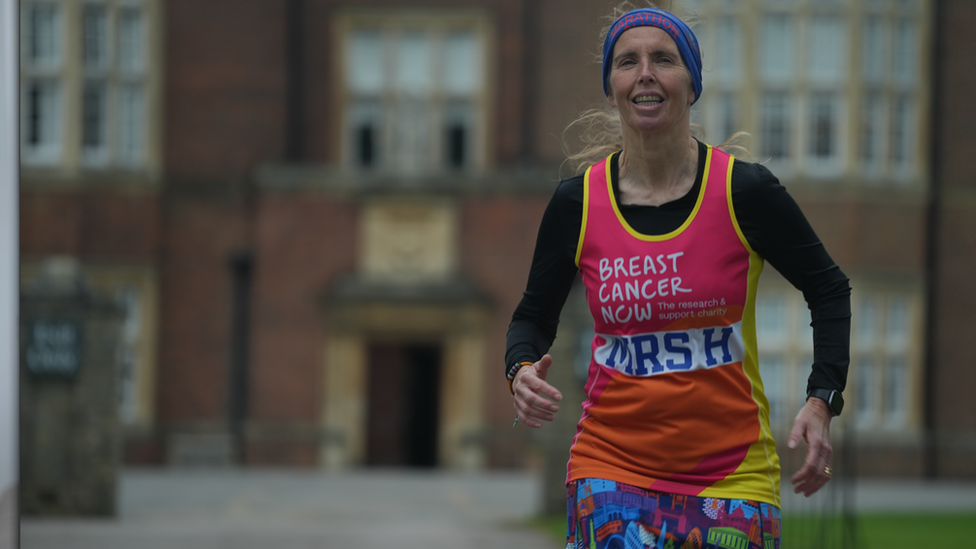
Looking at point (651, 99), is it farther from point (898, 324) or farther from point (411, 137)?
point (898, 324)

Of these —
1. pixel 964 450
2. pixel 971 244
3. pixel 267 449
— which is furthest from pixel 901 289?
pixel 267 449

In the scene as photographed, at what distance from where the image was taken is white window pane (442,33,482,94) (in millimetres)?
17250

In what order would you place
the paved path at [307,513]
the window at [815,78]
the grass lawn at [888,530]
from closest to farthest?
the grass lawn at [888,530] < the paved path at [307,513] < the window at [815,78]

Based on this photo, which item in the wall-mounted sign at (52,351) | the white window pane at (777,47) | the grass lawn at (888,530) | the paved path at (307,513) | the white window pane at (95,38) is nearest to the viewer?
the grass lawn at (888,530)

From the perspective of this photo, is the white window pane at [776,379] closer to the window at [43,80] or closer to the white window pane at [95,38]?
the white window pane at [95,38]

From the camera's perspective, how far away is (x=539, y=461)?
16.8 m

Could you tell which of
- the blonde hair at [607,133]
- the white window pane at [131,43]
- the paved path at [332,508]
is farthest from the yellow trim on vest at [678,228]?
the white window pane at [131,43]

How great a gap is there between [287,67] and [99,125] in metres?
2.75

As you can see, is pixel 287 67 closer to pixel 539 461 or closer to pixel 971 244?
pixel 539 461

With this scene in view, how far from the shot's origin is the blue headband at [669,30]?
2.60m

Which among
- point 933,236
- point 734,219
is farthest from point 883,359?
point 734,219

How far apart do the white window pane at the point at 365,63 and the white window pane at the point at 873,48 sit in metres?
6.60

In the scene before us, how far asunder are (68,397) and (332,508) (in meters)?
2.65

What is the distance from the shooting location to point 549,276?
2760mm
